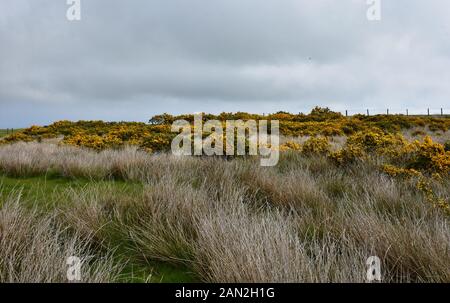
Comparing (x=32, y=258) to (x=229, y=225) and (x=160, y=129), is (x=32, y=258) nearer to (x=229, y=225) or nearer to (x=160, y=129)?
(x=229, y=225)

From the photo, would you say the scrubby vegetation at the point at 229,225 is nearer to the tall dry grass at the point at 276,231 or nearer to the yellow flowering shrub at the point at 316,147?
the tall dry grass at the point at 276,231

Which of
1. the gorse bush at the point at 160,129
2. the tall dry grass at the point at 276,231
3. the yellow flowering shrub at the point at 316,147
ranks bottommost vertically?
the tall dry grass at the point at 276,231

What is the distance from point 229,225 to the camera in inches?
132

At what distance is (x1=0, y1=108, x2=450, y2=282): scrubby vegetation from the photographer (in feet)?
9.30

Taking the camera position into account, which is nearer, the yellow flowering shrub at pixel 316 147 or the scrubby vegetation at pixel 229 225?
the scrubby vegetation at pixel 229 225

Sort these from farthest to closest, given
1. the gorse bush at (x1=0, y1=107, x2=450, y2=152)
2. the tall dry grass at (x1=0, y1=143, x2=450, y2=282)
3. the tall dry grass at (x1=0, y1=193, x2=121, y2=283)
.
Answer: the gorse bush at (x1=0, y1=107, x2=450, y2=152) < the tall dry grass at (x1=0, y1=143, x2=450, y2=282) < the tall dry grass at (x1=0, y1=193, x2=121, y2=283)

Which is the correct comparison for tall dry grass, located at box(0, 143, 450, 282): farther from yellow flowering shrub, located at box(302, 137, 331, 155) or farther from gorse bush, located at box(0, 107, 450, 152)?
gorse bush, located at box(0, 107, 450, 152)

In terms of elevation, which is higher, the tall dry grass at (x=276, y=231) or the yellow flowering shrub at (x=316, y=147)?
the yellow flowering shrub at (x=316, y=147)

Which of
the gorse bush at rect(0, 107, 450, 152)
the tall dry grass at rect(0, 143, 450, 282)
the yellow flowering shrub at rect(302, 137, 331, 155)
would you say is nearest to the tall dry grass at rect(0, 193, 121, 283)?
the tall dry grass at rect(0, 143, 450, 282)

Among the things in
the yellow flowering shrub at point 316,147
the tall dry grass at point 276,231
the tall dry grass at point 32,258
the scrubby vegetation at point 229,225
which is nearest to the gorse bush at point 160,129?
the yellow flowering shrub at point 316,147

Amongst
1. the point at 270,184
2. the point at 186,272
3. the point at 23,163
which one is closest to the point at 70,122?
the point at 23,163

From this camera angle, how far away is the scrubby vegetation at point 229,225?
2.83 metres
